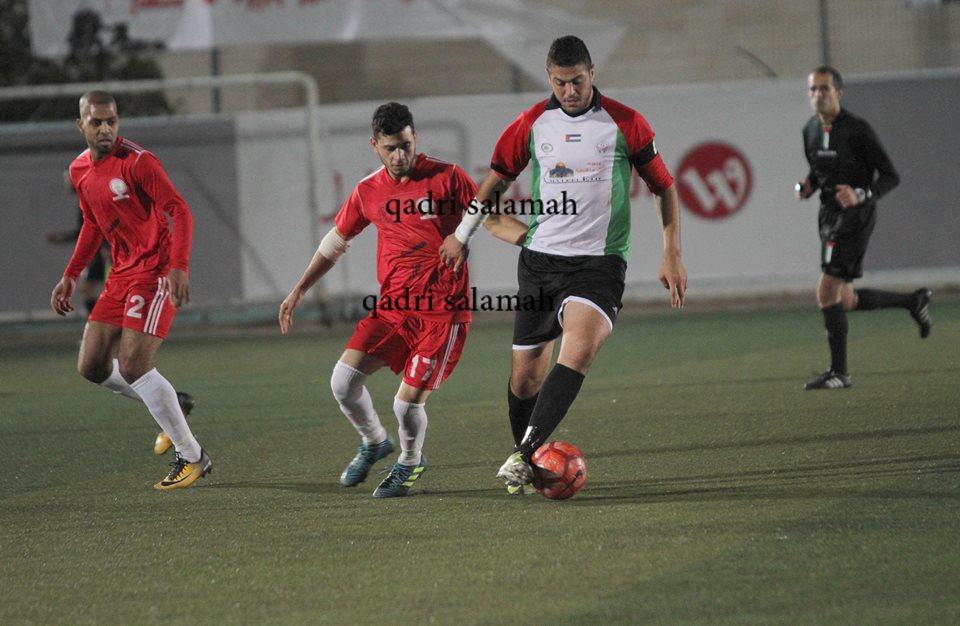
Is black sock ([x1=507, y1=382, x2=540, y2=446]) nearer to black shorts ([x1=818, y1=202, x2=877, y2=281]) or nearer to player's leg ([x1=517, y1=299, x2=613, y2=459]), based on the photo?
player's leg ([x1=517, y1=299, x2=613, y2=459])

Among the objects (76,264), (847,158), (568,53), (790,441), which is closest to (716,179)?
(847,158)

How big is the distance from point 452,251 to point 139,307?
1.90m

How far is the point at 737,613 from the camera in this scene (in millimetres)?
4188

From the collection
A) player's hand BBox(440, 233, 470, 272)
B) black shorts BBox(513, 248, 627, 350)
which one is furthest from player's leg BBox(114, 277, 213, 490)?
black shorts BBox(513, 248, 627, 350)

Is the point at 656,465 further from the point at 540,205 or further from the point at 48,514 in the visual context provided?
the point at 48,514

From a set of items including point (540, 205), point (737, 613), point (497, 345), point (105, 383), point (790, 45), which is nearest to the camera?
point (737, 613)

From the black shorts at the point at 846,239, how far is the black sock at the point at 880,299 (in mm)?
502

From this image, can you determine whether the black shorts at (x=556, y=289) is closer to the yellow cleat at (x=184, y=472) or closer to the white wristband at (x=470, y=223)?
the white wristband at (x=470, y=223)

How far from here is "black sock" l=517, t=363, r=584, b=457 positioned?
6023mm

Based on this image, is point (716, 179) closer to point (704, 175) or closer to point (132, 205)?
point (704, 175)

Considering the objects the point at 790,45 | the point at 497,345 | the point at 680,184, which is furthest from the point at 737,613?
the point at 790,45

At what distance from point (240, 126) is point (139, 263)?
10.2 meters

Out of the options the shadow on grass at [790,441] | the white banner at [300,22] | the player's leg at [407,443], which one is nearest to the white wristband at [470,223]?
the player's leg at [407,443]

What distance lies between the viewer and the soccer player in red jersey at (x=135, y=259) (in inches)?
279
